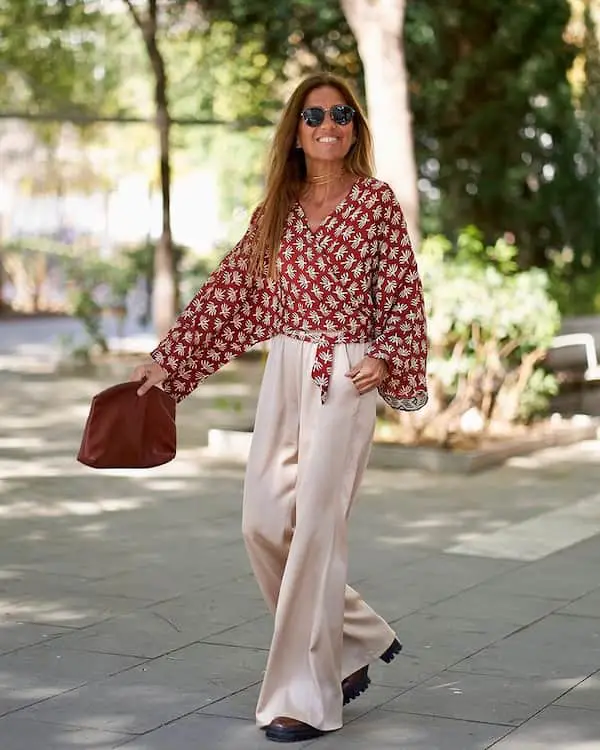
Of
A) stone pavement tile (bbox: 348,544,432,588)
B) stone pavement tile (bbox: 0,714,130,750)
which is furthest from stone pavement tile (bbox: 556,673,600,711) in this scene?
stone pavement tile (bbox: 348,544,432,588)

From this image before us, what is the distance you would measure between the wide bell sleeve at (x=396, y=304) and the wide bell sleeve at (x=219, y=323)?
15.5 inches

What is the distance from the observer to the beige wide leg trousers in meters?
5.02

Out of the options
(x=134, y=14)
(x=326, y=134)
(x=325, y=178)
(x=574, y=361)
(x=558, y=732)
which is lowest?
(x=558, y=732)

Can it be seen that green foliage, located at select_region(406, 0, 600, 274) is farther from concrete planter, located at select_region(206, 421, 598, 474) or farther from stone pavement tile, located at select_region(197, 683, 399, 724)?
stone pavement tile, located at select_region(197, 683, 399, 724)

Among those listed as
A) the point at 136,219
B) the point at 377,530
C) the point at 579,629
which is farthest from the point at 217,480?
the point at 136,219

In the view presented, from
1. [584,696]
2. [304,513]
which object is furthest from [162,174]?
[304,513]

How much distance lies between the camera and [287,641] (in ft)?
16.6

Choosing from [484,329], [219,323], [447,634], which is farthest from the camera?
[484,329]

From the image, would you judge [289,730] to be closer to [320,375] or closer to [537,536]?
[320,375]

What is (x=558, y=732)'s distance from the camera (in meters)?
5.11

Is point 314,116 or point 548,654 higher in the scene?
point 314,116

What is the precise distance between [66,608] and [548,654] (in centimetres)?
200

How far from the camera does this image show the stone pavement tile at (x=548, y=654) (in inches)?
231

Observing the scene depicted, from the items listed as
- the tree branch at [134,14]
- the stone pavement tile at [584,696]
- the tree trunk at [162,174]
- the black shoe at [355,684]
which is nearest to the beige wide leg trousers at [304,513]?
the black shoe at [355,684]
